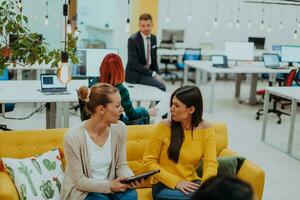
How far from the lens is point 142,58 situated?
20.6 feet

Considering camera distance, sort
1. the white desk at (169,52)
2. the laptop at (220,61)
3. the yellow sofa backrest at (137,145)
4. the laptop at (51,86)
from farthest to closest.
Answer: the white desk at (169,52) < the laptop at (220,61) < the laptop at (51,86) < the yellow sofa backrest at (137,145)

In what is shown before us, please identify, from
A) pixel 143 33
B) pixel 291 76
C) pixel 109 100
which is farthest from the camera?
pixel 291 76

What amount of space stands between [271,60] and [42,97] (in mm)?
5971

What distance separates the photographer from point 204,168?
312 centimetres

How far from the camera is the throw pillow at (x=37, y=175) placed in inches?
116

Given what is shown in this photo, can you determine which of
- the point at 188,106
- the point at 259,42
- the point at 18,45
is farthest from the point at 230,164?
the point at 259,42

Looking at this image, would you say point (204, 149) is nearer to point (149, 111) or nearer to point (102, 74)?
point (102, 74)

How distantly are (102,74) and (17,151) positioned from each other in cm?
98

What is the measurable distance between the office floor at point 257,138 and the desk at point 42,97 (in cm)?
127

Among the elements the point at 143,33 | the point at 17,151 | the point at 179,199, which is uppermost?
the point at 143,33

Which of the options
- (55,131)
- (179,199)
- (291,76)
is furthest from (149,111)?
(291,76)

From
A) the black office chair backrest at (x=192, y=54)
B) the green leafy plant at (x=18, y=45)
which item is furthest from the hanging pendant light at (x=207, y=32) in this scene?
the green leafy plant at (x=18, y=45)

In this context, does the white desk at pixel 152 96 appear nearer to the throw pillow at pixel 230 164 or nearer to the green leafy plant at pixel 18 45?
the throw pillow at pixel 230 164

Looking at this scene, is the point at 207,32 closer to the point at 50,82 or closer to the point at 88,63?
the point at 88,63
